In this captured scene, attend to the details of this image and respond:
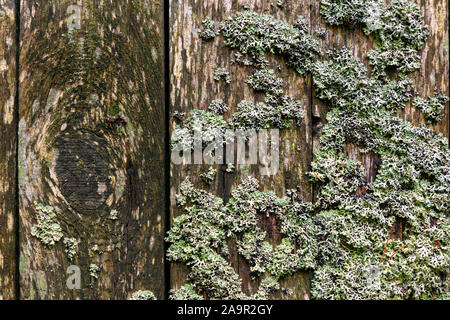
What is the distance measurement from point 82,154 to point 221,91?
0.57m

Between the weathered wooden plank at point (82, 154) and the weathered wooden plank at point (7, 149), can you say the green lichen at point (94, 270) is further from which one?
the weathered wooden plank at point (7, 149)

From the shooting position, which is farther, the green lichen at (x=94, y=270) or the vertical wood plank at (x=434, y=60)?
the vertical wood plank at (x=434, y=60)

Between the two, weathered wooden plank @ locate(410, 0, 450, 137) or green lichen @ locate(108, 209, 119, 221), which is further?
weathered wooden plank @ locate(410, 0, 450, 137)

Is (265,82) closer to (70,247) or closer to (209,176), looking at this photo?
(209,176)

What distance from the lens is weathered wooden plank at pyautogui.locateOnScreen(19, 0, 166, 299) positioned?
123 centimetres

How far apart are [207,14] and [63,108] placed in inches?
25.6

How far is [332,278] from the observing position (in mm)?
1265

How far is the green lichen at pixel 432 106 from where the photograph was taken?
1328mm

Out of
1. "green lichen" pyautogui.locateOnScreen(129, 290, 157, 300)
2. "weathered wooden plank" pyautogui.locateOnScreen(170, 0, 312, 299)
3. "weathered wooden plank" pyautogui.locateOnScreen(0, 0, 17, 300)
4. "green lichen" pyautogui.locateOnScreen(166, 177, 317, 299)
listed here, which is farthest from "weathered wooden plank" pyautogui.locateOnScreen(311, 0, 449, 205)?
"weathered wooden plank" pyautogui.locateOnScreen(0, 0, 17, 300)

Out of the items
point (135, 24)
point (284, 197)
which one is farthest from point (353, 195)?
point (135, 24)

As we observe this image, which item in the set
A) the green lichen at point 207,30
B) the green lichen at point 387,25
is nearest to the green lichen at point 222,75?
the green lichen at point 207,30

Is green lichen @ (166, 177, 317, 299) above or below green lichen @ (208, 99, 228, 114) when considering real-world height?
below

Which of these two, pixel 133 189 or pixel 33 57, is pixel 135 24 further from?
pixel 133 189

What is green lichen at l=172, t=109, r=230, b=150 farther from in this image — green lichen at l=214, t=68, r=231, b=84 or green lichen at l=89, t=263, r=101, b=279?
green lichen at l=89, t=263, r=101, b=279
